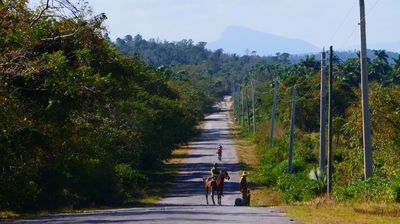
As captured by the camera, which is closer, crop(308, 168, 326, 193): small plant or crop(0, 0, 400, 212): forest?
crop(0, 0, 400, 212): forest

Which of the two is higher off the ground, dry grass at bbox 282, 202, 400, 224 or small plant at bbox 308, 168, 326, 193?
dry grass at bbox 282, 202, 400, 224

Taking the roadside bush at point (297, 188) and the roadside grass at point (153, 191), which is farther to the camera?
the roadside bush at point (297, 188)

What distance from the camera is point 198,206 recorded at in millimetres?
31594

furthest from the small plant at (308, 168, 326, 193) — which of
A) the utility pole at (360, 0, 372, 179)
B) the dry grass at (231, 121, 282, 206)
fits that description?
the utility pole at (360, 0, 372, 179)

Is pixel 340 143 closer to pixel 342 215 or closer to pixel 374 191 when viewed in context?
pixel 374 191

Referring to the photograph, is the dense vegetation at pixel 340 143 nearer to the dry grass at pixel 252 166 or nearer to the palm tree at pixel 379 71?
the palm tree at pixel 379 71

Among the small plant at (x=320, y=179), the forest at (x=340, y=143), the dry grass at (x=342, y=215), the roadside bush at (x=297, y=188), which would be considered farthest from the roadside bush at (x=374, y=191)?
the small plant at (x=320, y=179)

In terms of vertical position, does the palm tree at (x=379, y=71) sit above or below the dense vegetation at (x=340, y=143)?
above

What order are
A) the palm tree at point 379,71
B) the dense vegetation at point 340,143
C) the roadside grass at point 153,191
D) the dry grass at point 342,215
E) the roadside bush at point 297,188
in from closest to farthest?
the dry grass at point 342,215 → the roadside grass at point 153,191 → the dense vegetation at point 340,143 → the roadside bush at point 297,188 → the palm tree at point 379,71

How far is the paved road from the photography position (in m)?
21.9

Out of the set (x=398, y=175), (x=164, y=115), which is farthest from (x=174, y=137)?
(x=398, y=175)

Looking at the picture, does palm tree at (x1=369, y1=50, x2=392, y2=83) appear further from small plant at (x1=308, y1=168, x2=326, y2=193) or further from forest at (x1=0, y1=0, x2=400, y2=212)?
small plant at (x1=308, y1=168, x2=326, y2=193)

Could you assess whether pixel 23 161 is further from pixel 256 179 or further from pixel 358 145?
pixel 256 179

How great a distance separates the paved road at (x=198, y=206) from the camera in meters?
21.9
